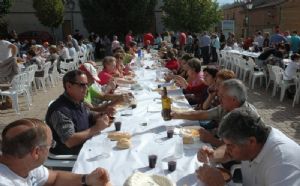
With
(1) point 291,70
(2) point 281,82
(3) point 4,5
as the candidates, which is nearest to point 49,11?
(3) point 4,5

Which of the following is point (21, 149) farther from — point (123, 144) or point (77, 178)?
point (123, 144)

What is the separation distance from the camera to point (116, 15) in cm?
2402

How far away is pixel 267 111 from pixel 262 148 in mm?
6068

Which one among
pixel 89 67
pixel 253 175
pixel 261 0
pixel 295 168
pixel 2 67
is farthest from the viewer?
pixel 261 0

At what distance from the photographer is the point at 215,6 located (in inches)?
990

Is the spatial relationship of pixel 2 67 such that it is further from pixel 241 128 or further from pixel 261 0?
pixel 261 0

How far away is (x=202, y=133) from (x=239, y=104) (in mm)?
417

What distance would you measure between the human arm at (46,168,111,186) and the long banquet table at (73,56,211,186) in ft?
0.37

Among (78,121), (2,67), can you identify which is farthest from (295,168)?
(2,67)

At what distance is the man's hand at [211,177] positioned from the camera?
221 centimetres

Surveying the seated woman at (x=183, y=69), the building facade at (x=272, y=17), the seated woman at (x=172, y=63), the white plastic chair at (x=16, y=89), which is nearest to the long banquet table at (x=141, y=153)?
the seated woman at (x=183, y=69)

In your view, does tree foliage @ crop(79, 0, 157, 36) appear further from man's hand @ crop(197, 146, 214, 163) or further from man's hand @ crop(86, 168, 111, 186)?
man's hand @ crop(86, 168, 111, 186)

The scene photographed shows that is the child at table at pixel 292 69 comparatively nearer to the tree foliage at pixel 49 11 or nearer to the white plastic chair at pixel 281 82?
the white plastic chair at pixel 281 82

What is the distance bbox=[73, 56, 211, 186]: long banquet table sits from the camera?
2.50 m
